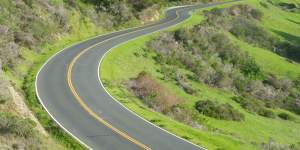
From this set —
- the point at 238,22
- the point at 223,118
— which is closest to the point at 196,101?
the point at 223,118

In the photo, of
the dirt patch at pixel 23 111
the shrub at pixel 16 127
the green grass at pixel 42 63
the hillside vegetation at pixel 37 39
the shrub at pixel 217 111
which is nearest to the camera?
the shrub at pixel 16 127

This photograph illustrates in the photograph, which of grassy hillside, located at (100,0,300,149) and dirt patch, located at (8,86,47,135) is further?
grassy hillside, located at (100,0,300,149)

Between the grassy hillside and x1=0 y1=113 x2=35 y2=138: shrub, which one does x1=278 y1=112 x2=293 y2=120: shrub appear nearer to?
the grassy hillside

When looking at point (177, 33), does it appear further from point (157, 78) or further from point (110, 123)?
point (110, 123)

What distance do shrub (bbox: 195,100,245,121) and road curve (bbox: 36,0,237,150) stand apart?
31.5ft

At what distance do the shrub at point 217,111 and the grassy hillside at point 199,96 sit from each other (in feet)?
0.30

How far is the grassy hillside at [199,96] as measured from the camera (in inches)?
1353

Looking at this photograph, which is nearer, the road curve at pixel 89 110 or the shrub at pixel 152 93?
the road curve at pixel 89 110

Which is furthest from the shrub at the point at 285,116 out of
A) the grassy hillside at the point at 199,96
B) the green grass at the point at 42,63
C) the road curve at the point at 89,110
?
the green grass at the point at 42,63

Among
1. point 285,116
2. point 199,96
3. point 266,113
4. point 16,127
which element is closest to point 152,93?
point 199,96

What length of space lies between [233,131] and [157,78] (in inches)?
433

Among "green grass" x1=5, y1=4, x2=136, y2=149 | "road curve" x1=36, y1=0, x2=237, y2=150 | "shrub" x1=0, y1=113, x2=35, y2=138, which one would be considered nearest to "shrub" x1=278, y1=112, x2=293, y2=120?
"road curve" x1=36, y1=0, x2=237, y2=150

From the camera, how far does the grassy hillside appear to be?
3438 centimetres

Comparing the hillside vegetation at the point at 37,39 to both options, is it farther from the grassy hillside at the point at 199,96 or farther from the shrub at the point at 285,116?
the shrub at the point at 285,116
